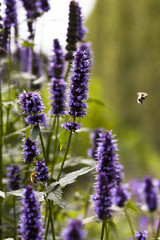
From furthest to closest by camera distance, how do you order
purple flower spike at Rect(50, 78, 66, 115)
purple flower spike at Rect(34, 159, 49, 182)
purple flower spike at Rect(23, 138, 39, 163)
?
1. purple flower spike at Rect(50, 78, 66, 115)
2. purple flower spike at Rect(23, 138, 39, 163)
3. purple flower spike at Rect(34, 159, 49, 182)

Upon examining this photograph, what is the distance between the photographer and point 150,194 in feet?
10.2

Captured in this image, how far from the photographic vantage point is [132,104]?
712 inches

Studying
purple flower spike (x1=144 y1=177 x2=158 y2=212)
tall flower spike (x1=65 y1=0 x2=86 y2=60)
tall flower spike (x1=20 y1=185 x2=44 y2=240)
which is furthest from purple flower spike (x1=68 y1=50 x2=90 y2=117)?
purple flower spike (x1=144 y1=177 x2=158 y2=212)

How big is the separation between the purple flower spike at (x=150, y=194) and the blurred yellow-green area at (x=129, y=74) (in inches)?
334

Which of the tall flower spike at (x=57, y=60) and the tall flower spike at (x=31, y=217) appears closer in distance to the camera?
the tall flower spike at (x=31, y=217)

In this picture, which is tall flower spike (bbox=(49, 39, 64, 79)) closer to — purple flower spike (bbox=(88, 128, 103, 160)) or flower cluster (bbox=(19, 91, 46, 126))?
purple flower spike (bbox=(88, 128, 103, 160))

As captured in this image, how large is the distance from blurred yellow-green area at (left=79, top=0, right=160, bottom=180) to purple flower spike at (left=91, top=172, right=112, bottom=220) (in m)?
9.72

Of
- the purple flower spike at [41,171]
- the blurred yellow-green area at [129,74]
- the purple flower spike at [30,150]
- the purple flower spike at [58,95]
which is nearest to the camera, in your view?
the purple flower spike at [41,171]

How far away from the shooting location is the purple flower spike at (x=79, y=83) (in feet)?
6.63

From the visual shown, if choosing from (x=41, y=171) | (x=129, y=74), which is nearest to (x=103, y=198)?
(x=41, y=171)

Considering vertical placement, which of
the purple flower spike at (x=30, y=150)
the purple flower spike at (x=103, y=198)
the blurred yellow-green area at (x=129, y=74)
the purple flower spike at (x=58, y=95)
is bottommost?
the purple flower spike at (x=103, y=198)

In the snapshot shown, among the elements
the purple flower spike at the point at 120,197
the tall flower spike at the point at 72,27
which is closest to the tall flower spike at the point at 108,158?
the purple flower spike at the point at 120,197

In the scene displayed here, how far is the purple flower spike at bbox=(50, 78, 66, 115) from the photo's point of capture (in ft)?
8.21

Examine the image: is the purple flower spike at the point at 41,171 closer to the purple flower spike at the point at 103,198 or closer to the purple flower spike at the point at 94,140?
the purple flower spike at the point at 103,198
